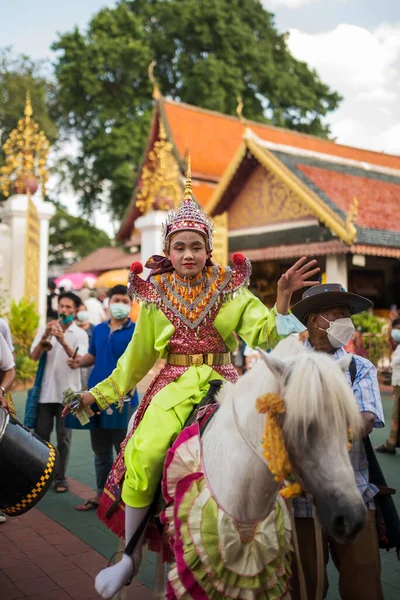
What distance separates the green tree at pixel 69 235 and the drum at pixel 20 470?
23.2 metres

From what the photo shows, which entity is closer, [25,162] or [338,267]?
[25,162]

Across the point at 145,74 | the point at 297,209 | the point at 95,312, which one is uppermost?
the point at 145,74

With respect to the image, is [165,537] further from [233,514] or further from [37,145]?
[37,145]

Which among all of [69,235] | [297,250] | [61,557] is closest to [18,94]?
[69,235]

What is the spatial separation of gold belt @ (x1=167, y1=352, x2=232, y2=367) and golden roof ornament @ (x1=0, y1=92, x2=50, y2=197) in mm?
9987

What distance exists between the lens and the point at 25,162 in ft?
39.8

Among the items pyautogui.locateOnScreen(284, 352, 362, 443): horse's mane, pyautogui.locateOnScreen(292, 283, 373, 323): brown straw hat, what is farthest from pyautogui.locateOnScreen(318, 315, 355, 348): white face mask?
pyautogui.locateOnScreen(284, 352, 362, 443): horse's mane

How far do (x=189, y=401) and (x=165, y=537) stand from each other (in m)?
0.64

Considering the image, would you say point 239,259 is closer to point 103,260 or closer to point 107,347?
point 107,347

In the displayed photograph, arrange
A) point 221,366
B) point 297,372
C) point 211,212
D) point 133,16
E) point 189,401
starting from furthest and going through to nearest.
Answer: point 133,16
point 211,212
point 221,366
point 189,401
point 297,372

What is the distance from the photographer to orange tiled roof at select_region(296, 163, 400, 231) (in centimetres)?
1336

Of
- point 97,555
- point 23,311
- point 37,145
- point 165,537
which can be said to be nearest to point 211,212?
point 37,145

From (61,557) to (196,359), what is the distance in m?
1.98

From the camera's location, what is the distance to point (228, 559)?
2172 mm
